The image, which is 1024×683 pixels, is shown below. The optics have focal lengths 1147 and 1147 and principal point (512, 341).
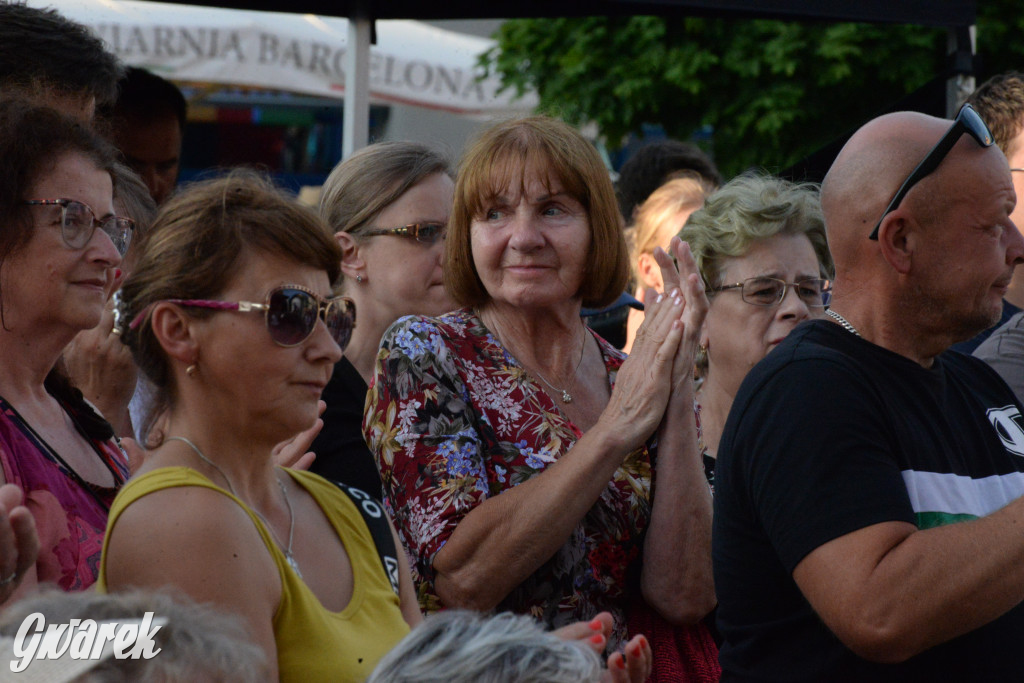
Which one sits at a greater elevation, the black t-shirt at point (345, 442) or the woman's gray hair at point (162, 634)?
the woman's gray hair at point (162, 634)

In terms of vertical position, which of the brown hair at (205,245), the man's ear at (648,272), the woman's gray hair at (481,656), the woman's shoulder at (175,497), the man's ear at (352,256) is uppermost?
the brown hair at (205,245)

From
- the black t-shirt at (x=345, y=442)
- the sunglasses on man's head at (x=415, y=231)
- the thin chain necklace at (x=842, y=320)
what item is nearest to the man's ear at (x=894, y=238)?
the thin chain necklace at (x=842, y=320)

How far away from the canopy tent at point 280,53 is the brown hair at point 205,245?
503cm

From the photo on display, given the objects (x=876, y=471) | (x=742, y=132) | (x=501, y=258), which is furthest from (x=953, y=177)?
(x=742, y=132)

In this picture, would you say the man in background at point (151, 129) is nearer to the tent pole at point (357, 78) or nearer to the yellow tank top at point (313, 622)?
the tent pole at point (357, 78)

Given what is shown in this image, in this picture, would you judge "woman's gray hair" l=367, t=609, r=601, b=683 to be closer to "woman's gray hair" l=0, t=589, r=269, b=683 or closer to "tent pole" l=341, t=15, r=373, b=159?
"woman's gray hair" l=0, t=589, r=269, b=683

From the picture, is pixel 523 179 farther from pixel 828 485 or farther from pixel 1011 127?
pixel 1011 127

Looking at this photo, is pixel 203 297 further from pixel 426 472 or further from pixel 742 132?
pixel 742 132

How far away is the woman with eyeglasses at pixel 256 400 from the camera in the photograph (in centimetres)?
187

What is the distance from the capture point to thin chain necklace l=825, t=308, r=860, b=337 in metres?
2.36

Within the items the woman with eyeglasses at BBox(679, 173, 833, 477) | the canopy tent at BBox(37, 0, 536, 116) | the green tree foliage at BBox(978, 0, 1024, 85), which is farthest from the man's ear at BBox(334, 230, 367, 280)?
the green tree foliage at BBox(978, 0, 1024, 85)

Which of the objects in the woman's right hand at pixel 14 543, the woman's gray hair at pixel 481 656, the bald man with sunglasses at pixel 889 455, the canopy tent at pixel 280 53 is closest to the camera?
the woman's gray hair at pixel 481 656

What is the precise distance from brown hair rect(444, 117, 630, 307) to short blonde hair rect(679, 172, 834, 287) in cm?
82

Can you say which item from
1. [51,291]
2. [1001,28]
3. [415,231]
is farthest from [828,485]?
[1001,28]
